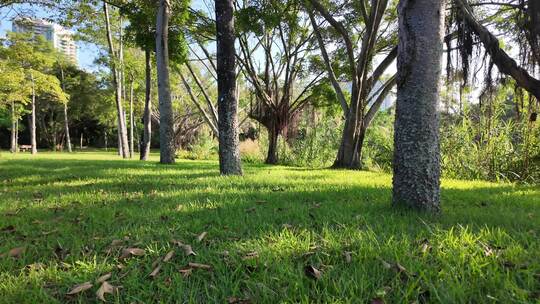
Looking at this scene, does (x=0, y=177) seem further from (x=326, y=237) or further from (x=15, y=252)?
(x=326, y=237)

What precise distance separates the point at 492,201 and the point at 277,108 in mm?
10681

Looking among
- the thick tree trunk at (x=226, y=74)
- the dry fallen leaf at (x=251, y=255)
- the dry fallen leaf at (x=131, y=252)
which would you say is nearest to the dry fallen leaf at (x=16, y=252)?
the dry fallen leaf at (x=131, y=252)

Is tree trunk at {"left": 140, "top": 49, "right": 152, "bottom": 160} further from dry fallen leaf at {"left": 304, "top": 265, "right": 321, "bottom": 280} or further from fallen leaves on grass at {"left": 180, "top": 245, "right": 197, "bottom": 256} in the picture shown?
dry fallen leaf at {"left": 304, "top": 265, "right": 321, "bottom": 280}

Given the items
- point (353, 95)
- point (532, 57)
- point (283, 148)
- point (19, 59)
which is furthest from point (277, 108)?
point (19, 59)

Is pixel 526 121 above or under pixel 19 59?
under

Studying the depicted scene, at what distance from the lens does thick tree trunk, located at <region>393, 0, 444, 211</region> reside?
304cm

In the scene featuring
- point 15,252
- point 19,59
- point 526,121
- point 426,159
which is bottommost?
point 15,252

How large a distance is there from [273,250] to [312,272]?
37 centimetres

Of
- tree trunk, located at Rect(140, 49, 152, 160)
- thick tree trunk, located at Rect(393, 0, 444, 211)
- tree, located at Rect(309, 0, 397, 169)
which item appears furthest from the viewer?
tree trunk, located at Rect(140, 49, 152, 160)

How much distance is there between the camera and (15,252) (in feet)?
7.49

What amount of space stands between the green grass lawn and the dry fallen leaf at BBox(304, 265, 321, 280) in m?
0.01

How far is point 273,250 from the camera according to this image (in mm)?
2119

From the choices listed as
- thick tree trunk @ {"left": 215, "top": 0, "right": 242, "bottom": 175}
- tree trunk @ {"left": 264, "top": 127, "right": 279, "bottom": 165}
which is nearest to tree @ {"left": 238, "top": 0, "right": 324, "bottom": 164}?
tree trunk @ {"left": 264, "top": 127, "right": 279, "bottom": 165}

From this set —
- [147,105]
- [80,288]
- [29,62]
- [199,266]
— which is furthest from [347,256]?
[29,62]
